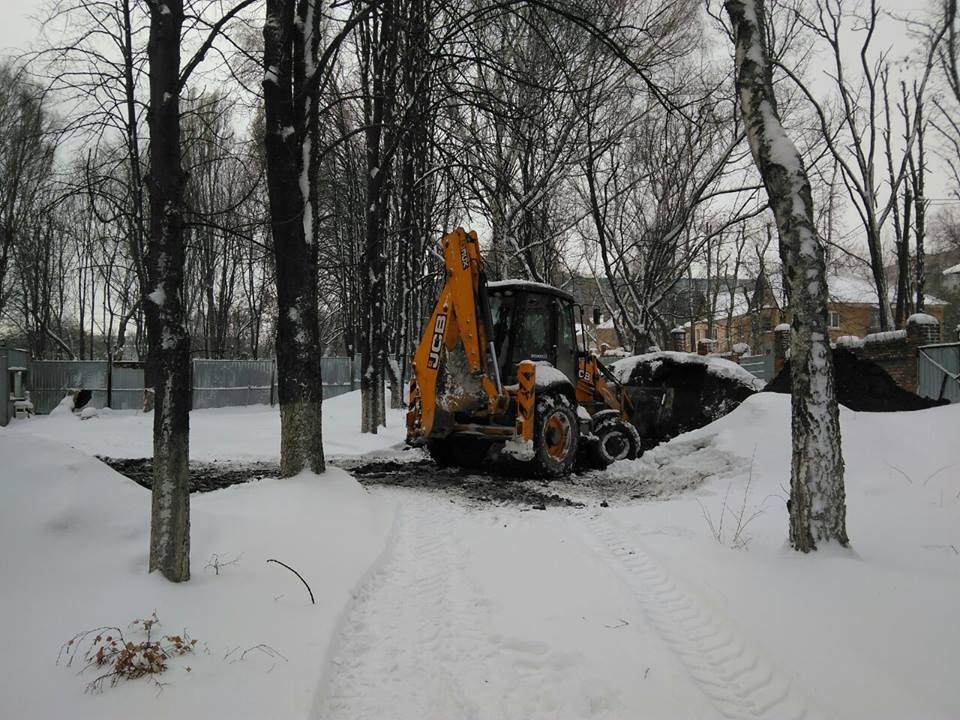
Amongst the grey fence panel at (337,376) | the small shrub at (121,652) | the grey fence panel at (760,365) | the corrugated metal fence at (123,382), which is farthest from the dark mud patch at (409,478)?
the grey fence panel at (337,376)

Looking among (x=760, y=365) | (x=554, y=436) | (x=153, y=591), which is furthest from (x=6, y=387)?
(x=760, y=365)

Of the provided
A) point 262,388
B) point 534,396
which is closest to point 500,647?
point 534,396

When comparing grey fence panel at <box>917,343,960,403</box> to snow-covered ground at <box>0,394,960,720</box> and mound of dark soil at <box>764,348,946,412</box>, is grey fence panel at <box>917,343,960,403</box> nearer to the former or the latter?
mound of dark soil at <box>764,348,946,412</box>

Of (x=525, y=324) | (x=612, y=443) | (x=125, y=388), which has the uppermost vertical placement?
(x=525, y=324)

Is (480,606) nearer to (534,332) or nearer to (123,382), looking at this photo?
(534,332)

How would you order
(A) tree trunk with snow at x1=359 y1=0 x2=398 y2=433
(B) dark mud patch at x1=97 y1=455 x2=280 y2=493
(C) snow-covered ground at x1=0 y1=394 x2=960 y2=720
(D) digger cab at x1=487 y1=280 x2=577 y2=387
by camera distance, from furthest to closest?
(A) tree trunk with snow at x1=359 y1=0 x2=398 y2=433, (D) digger cab at x1=487 y1=280 x2=577 y2=387, (B) dark mud patch at x1=97 y1=455 x2=280 y2=493, (C) snow-covered ground at x1=0 y1=394 x2=960 y2=720

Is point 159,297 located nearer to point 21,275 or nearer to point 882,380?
point 882,380

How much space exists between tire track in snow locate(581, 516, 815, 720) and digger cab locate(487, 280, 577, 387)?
16.5 ft

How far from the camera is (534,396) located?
8.91 meters

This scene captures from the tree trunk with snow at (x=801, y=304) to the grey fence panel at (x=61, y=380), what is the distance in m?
21.7

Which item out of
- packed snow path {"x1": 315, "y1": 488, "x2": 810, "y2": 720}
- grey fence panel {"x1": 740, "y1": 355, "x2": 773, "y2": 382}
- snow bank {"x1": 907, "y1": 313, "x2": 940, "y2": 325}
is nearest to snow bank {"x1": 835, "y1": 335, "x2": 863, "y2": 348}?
snow bank {"x1": 907, "y1": 313, "x2": 940, "y2": 325}

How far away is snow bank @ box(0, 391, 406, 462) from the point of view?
11.9m

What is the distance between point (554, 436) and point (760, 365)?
14.6m

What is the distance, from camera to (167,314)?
3.69m
